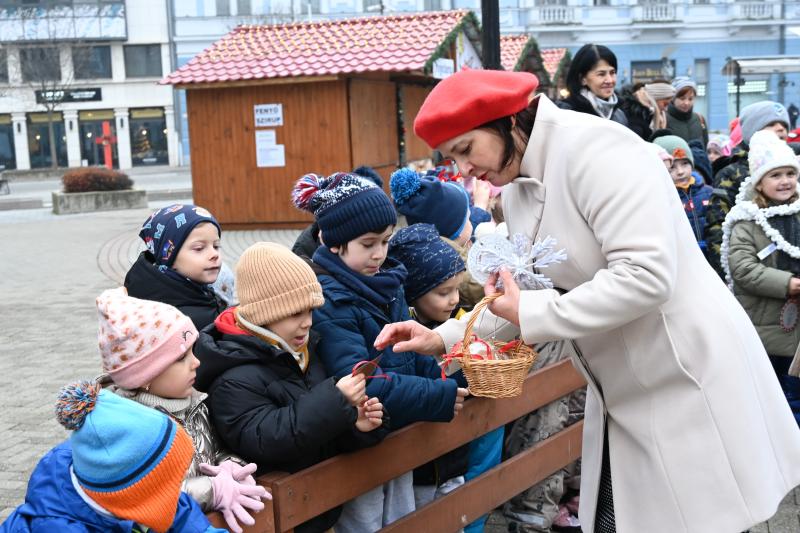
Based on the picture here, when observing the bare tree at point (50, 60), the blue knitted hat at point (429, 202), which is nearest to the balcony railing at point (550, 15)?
the bare tree at point (50, 60)

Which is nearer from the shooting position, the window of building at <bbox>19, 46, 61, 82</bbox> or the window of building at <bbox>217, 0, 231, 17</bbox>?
→ the window of building at <bbox>19, 46, 61, 82</bbox>

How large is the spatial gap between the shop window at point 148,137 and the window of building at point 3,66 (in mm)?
6503

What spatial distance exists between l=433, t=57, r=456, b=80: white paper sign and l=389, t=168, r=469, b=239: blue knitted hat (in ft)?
32.6

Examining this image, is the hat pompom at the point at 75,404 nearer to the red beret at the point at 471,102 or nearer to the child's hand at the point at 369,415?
the child's hand at the point at 369,415

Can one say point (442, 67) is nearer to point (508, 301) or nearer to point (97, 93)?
point (508, 301)

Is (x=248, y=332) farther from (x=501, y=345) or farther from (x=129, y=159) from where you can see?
(x=129, y=159)

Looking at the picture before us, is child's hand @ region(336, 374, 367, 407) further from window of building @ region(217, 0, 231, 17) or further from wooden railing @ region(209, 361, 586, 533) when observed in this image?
window of building @ region(217, 0, 231, 17)

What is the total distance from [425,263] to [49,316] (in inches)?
287

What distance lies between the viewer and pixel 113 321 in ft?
8.80

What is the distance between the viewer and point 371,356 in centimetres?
336

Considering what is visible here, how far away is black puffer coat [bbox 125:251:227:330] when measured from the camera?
3.90 meters

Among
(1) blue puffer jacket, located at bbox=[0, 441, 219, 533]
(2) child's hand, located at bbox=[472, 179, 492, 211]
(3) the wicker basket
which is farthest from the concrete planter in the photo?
(1) blue puffer jacket, located at bbox=[0, 441, 219, 533]

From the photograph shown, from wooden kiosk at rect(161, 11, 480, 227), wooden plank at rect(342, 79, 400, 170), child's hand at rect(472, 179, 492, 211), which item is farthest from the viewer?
wooden plank at rect(342, 79, 400, 170)

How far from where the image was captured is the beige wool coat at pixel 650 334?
7.58 feet
